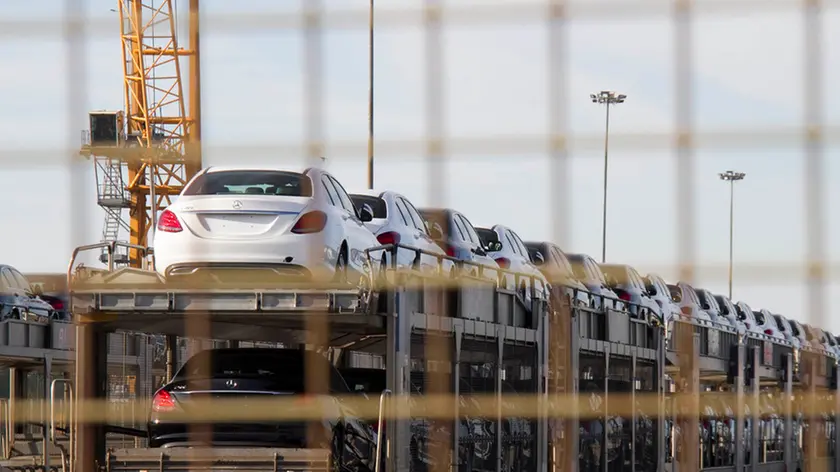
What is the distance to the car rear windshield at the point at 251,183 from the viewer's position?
9.41 metres

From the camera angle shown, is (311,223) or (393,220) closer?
(311,223)

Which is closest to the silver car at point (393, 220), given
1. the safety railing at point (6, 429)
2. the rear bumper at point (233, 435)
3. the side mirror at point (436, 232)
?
the side mirror at point (436, 232)

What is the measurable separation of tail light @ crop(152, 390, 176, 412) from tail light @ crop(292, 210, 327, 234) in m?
1.24

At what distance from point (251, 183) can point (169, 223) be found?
0.53 m

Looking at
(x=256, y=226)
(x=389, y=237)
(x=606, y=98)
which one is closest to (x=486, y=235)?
(x=389, y=237)

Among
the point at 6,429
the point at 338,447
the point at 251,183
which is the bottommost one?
the point at 6,429

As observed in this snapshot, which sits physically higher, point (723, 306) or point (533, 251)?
point (533, 251)

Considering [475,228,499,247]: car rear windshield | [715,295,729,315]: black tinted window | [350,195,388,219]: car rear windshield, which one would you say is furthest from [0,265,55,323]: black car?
[715,295,729,315]: black tinted window

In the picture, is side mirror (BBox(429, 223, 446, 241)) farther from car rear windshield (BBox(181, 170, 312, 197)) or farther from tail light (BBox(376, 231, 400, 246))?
car rear windshield (BBox(181, 170, 312, 197))

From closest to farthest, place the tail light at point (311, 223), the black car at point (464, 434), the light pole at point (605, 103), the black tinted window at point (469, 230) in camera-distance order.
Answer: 1. the light pole at point (605, 103)
2. the tail light at point (311, 223)
3. the black car at point (464, 434)
4. the black tinted window at point (469, 230)

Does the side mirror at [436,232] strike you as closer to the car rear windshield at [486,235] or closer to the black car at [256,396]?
the car rear windshield at [486,235]

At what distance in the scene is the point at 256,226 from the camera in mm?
9023

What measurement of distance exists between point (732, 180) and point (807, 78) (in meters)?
0.37

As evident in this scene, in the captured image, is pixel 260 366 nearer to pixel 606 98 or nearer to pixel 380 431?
pixel 380 431
